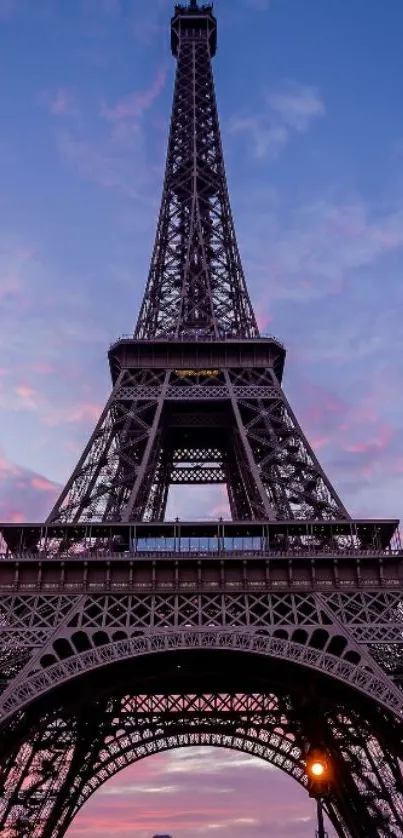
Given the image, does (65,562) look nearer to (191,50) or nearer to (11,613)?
(11,613)

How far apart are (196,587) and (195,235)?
26.2m

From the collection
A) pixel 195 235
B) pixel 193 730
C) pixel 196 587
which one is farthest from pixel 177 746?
pixel 195 235

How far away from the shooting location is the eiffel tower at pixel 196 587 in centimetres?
2895

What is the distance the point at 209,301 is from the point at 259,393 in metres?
8.21

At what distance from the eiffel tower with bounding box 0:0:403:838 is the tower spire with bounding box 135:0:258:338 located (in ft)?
0.47

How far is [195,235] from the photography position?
164 ft

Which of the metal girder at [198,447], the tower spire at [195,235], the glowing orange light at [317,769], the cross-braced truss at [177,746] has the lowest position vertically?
the glowing orange light at [317,769]

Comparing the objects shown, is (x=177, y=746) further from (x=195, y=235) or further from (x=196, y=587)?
(x=195, y=235)

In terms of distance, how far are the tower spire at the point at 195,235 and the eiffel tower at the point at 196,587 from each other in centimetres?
14

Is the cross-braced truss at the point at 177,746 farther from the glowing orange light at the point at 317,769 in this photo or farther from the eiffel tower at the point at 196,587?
the glowing orange light at the point at 317,769

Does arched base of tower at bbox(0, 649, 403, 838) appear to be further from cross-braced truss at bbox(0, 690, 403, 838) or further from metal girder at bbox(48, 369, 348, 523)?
metal girder at bbox(48, 369, 348, 523)

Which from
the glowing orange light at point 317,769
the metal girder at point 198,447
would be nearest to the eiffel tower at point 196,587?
the metal girder at point 198,447

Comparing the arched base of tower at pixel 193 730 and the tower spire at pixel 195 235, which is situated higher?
the tower spire at pixel 195 235

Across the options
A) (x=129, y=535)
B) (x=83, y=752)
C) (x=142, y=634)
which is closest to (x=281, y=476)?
(x=129, y=535)
